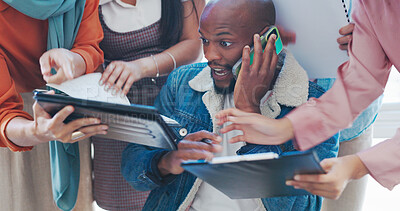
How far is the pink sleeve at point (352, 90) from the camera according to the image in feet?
2.26

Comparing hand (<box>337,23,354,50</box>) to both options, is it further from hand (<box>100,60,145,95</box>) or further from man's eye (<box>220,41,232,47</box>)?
hand (<box>100,60,145,95</box>)

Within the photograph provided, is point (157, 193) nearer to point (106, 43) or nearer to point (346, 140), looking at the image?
point (106, 43)

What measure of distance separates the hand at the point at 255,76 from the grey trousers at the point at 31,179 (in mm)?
484

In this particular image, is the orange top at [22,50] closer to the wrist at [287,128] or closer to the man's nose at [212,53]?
the man's nose at [212,53]

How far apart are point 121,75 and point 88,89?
8 centimetres

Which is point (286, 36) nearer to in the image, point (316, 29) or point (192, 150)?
point (316, 29)

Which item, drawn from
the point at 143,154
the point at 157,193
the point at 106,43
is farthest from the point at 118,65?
the point at 157,193

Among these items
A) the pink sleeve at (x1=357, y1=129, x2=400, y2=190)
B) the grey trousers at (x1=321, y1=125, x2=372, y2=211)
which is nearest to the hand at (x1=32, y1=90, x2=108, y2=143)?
the pink sleeve at (x1=357, y1=129, x2=400, y2=190)

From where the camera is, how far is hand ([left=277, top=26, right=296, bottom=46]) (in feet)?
2.52

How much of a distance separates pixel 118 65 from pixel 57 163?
26 cm

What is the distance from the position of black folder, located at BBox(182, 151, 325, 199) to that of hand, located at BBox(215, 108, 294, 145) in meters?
0.07

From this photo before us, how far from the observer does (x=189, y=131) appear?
88 centimetres

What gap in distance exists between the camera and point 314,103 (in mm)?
723

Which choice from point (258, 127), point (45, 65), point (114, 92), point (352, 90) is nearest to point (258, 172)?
point (258, 127)
